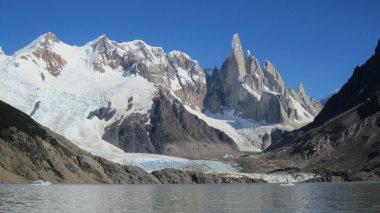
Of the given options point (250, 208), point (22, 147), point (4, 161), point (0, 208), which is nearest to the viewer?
point (0, 208)

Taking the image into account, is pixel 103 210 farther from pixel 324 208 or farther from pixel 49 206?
pixel 324 208

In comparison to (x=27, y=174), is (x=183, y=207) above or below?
below

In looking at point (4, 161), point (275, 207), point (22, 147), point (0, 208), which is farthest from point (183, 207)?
point (22, 147)

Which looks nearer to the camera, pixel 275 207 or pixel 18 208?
pixel 18 208

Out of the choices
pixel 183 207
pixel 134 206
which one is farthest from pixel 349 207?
pixel 134 206

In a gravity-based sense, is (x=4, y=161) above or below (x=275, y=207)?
above

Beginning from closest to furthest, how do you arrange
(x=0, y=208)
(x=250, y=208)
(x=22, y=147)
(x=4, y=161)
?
(x=0, y=208)
(x=250, y=208)
(x=4, y=161)
(x=22, y=147)

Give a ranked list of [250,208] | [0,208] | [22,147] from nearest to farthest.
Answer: [0,208] → [250,208] → [22,147]

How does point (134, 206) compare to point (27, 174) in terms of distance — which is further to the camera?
point (27, 174)

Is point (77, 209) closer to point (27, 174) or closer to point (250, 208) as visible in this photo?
point (250, 208)
